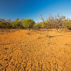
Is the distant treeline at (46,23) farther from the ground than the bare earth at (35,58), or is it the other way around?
the distant treeline at (46,23)

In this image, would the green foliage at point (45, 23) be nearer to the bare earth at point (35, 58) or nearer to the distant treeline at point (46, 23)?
the distant treeline at point (46, 23)

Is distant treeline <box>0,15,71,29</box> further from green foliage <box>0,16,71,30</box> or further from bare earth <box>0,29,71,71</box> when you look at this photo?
bare earth <box>0,29,71,71</box>

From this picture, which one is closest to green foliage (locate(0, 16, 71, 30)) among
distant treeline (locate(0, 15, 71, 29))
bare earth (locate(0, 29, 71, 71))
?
distant treeline (locate(0, 15, 71, 29))

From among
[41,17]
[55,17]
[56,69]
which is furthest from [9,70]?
[55,17]

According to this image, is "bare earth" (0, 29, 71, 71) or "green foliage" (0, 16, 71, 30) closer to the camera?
"bare earth" (0, 29, 71, 71)

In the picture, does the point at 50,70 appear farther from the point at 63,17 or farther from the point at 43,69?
the point at 63,17

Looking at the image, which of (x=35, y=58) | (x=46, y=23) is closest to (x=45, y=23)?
(x=46, y=23)

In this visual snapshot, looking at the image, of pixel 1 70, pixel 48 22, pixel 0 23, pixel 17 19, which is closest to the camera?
pixel 1 70

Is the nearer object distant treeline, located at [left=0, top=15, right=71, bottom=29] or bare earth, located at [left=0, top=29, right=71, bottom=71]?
bare earth, located at [left=0, top=29, right=71, bottom=71]

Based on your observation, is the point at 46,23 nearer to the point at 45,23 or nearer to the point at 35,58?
the point at 45,23

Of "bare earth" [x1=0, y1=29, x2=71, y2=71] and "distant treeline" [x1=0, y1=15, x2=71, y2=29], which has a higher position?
"distant treeline" [x1=0, y1=15, x2=71, y2=29]

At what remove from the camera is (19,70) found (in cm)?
225

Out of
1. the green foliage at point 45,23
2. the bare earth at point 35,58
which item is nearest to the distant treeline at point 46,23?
the green foliage at point 45,23

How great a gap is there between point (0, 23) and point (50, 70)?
32050 millimetres
